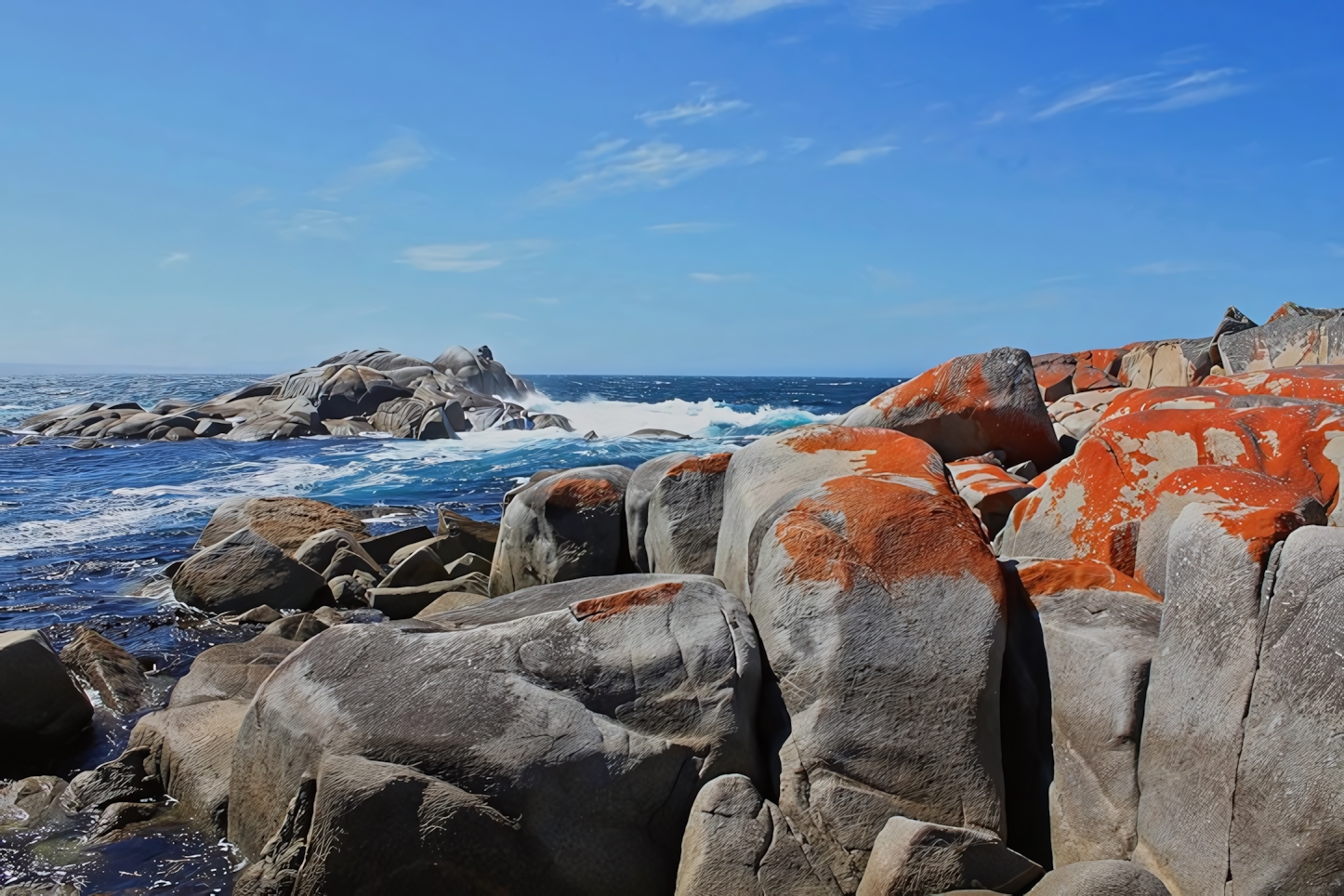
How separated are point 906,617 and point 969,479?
3.23 m

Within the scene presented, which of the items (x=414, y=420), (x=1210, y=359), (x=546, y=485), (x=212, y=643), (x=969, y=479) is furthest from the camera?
(x=414, y=420)

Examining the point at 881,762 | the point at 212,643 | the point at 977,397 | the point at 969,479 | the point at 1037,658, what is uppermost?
the point at 977,397

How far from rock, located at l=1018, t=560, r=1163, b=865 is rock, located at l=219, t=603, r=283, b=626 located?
7735 mm

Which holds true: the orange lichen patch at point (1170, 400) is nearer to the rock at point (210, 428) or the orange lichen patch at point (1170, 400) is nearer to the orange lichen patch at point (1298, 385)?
the orange lichen patch at point (1298, 385)

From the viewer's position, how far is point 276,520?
41.1 feet

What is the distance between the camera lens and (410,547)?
11.7m

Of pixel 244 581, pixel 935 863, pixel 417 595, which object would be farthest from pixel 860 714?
pixel 244 581

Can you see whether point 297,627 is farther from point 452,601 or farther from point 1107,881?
point 1107,881

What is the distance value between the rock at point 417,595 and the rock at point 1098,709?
6.20 m

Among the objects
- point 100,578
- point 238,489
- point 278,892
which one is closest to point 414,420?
point 238,489

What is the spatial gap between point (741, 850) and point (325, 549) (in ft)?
27.5

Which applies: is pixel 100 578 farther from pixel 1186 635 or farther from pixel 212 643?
pixel 1186 635

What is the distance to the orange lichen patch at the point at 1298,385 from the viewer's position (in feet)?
24.7

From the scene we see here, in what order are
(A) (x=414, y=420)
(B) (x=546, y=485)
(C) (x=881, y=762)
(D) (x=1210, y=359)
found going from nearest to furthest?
(C) (x=881, y=762) → (B) (x=546, y=485) → (D) (x=1210, y=359) → (A) (x=414, y=420)
